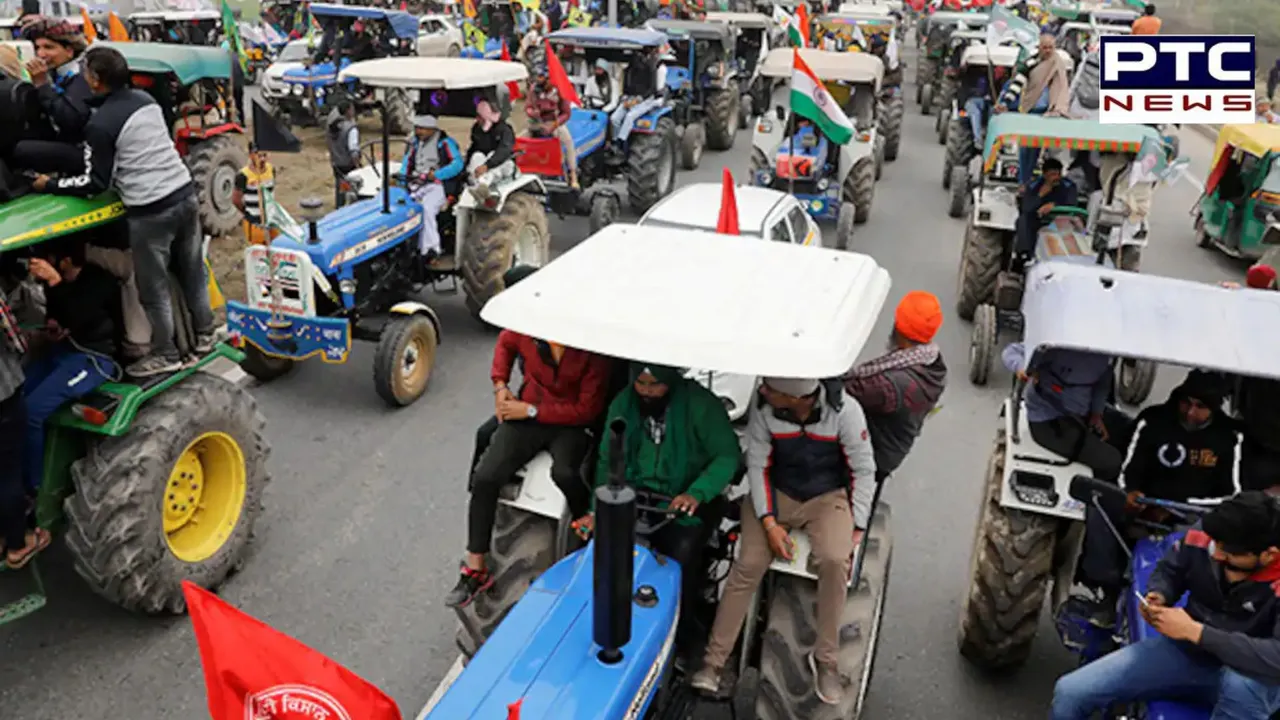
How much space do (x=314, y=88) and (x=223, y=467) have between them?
12.8 metres

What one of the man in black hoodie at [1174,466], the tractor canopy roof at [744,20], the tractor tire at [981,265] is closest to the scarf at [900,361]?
the man in black hoodie at [1174,466]

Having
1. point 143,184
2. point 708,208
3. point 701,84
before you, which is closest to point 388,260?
point 708,208

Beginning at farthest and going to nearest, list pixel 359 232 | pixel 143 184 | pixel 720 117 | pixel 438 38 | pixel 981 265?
pixel 438 38 → pixel 720 117 → pixel 981 265 → pixel 359 232 → pixel 143 184

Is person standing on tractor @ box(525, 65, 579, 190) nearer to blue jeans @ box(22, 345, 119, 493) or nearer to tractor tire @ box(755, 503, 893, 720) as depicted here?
blue jeans @ box(22, 345, 119, 493)

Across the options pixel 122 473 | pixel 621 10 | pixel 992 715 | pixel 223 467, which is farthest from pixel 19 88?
pixel 621 10

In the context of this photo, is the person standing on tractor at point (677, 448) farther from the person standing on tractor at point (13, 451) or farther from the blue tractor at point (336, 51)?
the blue tractor at point (336, 51)

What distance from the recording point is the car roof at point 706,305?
3217 mm

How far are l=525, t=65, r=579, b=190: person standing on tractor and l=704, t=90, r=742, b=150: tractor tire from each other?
20.3ft

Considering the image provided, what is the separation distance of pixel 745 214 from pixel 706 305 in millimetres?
4595

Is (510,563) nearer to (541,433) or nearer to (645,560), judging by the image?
(541,433)

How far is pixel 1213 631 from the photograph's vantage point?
3234 mm

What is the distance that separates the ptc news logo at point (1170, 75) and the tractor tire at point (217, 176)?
28.9 feet

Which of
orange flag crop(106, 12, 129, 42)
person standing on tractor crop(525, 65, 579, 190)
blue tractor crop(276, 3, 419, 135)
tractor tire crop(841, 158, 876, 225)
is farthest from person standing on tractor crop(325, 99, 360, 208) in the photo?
blue tractor crop(276, 3, 419, 135)

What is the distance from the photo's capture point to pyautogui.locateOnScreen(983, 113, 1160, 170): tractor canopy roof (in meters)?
8.16
